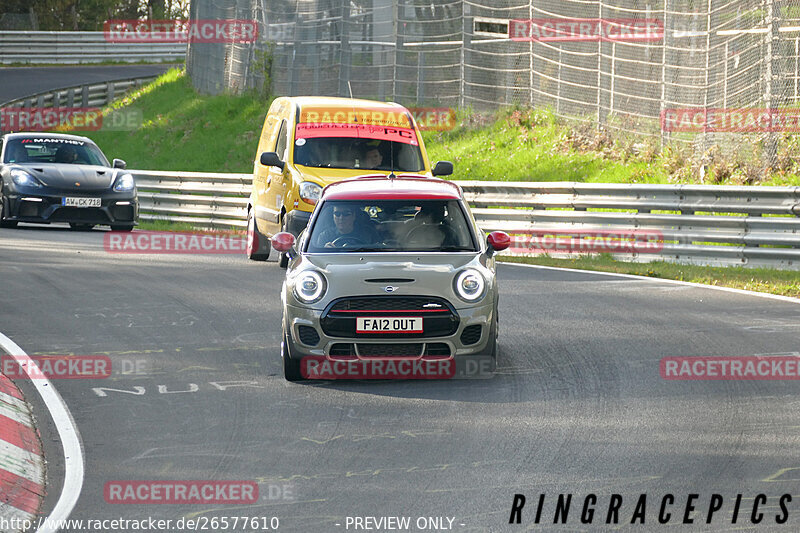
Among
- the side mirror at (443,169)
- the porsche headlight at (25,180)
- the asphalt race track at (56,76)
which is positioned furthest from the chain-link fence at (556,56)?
the asphalt race track at (56,76)

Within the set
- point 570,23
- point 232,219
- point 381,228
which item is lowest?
point 232,219

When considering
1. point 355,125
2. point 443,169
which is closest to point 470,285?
point 443,169

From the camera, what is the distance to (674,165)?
74.4 ft

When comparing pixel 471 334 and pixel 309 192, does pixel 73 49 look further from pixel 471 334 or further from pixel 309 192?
pixel 471 334

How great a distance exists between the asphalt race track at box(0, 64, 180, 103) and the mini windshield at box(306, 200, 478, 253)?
1315 inches

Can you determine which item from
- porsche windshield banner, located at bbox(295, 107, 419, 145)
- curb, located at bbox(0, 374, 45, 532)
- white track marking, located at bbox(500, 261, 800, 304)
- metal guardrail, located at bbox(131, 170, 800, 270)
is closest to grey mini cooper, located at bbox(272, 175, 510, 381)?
curb, located at bbox(0, 374, 45, 532)

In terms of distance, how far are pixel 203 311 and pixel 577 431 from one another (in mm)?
5823

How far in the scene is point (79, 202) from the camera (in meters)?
20.4

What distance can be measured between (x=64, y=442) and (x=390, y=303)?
2582 mm

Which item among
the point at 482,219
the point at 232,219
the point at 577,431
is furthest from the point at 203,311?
the point at 232,219

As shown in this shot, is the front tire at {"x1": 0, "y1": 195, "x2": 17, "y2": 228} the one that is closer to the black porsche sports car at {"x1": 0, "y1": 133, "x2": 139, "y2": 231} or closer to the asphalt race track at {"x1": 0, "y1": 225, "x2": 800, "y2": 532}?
the black porsche sports car at {"x1": 0, "y1": 133, "x2": 139, "y2": 231}

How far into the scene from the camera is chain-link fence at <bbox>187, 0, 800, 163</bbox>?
2122 centimetres

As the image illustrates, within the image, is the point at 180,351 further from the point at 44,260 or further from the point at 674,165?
the point at 674,165

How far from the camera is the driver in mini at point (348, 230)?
10.1 meters
